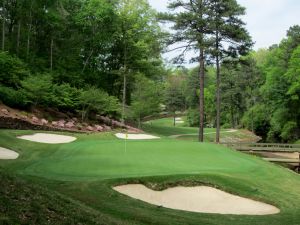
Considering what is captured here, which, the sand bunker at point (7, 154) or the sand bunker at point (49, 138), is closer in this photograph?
the sand bunker at point (7, 154)

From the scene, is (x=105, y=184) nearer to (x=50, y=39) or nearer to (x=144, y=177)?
(x=144, y=177)

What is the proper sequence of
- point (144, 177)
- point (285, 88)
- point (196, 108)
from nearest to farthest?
1. point (144, 177)
2. point (285, 88)
3. point (196, 108)

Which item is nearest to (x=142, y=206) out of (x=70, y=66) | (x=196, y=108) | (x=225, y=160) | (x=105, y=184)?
(x=105, y=184)

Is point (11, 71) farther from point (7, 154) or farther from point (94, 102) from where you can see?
point (7, 154)

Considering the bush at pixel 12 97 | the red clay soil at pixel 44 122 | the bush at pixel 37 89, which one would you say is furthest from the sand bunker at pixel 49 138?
the bush at pixel 37 89

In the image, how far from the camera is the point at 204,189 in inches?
483

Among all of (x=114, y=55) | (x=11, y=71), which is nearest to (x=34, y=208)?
(x=11, y=71)

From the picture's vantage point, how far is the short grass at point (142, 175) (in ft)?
31.5

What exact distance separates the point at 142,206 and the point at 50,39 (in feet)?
105

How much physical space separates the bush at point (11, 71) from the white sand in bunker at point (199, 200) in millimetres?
19447

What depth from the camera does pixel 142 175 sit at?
41.5 feet

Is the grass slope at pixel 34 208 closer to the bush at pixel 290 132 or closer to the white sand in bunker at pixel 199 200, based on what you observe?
the white sand in bunker at pixel 199 200

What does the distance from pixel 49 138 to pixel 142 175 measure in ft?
31.5

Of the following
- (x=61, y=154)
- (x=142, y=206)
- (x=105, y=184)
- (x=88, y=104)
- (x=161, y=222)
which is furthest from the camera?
(x=88, y=104)
